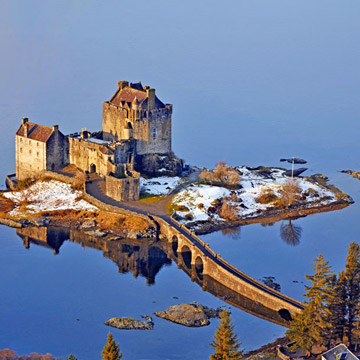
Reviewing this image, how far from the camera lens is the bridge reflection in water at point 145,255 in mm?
100125

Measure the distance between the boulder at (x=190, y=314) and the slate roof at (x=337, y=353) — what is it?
1473cm

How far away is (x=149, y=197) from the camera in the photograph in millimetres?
122125

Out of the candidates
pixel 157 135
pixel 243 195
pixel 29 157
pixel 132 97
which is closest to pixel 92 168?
pixel 29 157

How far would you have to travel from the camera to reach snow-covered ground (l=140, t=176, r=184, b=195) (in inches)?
4862

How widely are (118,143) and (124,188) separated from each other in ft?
25.9

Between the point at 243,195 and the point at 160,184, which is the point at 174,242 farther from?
the point at 243,195

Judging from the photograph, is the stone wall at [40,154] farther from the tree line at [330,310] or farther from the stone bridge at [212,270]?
the tree line at [330,310]

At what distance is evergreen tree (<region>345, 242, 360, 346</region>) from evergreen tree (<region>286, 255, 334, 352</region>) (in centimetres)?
194

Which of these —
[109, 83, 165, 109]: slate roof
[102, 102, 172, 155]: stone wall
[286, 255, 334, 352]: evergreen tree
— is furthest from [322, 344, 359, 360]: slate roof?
[109, 83, 165, 109]: slate roof

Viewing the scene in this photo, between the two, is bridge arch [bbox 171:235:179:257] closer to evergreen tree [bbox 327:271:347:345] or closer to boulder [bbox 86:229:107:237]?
boulder [bbox 86:229:107:237]

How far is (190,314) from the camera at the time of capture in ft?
311

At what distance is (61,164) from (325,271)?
51.4 meters

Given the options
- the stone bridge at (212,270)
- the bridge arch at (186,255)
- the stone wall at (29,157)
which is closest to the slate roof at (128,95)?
the stone wall at (29,157)

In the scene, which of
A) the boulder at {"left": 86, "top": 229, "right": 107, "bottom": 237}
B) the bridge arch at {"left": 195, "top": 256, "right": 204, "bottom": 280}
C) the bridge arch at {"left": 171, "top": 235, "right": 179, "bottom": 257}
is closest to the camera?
the bridge arch at {"left": 195, "top": 256, "right": 204, "bottom": 280}
